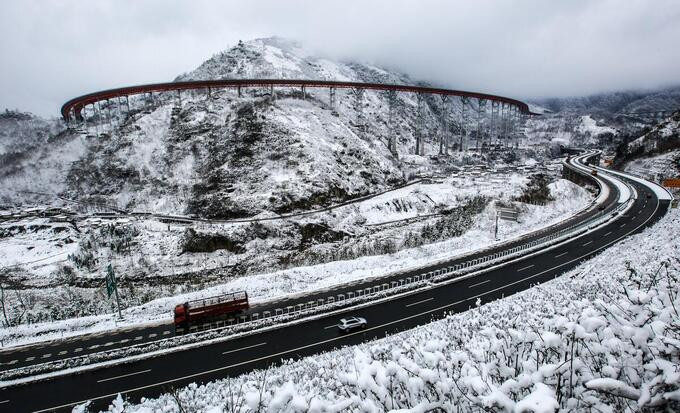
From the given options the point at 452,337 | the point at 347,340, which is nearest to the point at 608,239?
the point at 347,340

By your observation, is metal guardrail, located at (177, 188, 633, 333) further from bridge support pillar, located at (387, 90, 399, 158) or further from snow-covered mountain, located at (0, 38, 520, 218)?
bridge support pillar, located at (387, 90, 399, 158)

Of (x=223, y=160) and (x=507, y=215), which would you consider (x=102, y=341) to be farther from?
(x=223, y=160)

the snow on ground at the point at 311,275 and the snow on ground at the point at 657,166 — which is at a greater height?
the snow on ground at the point at 657,166

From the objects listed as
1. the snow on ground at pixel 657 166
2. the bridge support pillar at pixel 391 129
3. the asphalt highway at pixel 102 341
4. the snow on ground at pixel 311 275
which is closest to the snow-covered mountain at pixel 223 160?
the bridge support pillar at pixel 391 129

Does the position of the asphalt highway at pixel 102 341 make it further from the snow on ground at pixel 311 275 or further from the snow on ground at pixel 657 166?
the snow on ground at pixel 657 166

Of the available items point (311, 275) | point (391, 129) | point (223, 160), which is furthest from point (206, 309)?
point (391, 129)

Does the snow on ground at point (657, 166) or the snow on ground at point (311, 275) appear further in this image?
the snow on ground at point (657, 166)
